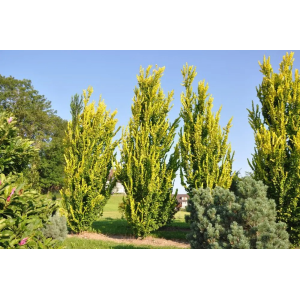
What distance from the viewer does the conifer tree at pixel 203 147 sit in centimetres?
833

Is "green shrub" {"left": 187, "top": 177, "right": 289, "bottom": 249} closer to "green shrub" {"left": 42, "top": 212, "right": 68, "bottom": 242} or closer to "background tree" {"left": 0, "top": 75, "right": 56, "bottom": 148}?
"green shrub" {"left": 42, "top": 212, "right": 68, "bottom": 242}

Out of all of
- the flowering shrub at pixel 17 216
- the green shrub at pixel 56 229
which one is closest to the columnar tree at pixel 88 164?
the green shrub at pixel 56 229

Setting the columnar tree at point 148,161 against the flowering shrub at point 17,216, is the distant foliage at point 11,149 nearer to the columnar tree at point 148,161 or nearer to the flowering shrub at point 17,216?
the flowering shrub at point 17,216

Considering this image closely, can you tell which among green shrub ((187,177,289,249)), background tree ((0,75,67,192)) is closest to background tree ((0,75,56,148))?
background tree ((0,75,67,192))

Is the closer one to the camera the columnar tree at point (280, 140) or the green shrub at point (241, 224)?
the green shrub at point (241, 224)

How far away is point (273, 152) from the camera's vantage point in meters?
7.68

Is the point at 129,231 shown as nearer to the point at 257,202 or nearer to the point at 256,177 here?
the point at 256,177

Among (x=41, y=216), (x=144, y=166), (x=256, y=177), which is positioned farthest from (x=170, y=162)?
(x=41, y=216)

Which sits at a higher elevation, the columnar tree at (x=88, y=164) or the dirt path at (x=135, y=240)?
the columnar tree at (x=88, y=164)

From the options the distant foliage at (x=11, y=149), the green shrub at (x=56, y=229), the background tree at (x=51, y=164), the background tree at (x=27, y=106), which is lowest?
the green shrub at (x=56, y=229)

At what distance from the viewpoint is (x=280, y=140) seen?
7.73 m

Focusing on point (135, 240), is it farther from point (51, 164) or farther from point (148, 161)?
point (51, 164)

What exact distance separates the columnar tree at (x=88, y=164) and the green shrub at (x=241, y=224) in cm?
452

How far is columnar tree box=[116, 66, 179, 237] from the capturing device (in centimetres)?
805
